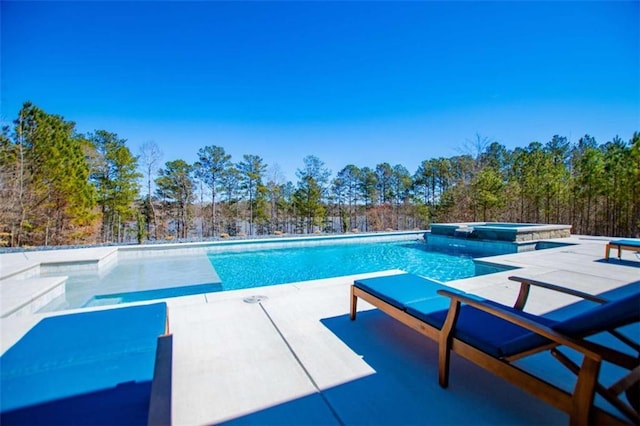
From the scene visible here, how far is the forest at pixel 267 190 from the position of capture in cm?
1073

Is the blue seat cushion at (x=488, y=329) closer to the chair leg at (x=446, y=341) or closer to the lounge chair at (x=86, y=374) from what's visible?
the chair leg at (x=446, y=341)

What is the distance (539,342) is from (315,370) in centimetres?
133

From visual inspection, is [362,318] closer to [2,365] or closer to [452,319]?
[452,319]

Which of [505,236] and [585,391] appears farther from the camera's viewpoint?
[505,236]

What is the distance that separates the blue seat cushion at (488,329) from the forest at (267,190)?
1089 centimetres

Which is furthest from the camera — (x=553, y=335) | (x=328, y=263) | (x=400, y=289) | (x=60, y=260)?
(x=328, y=263)

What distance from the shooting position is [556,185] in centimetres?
1302

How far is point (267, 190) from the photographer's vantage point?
1928cm

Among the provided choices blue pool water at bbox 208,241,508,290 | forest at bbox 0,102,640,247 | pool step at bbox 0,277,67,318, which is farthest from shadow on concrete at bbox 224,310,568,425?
forest at bbox 0,102,640,247

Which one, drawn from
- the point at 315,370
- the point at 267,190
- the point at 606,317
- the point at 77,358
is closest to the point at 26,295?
the point at 77,358

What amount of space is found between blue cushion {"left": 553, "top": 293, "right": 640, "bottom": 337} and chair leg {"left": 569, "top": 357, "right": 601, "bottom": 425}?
144 millimetres

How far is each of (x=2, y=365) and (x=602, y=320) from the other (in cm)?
297

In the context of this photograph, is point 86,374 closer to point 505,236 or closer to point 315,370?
point 315,370

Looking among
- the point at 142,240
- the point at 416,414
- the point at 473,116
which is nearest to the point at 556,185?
the point at 473,116
